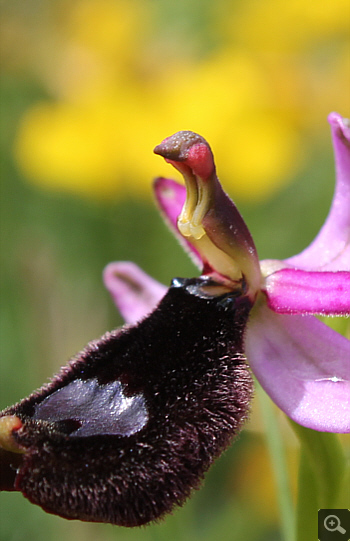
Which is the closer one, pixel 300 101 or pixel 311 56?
pixel 300 101

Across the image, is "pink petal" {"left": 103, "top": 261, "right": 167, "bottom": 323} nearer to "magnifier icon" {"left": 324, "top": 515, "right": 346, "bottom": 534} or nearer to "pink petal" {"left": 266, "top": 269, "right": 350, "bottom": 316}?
"pink petal" {"left": 266, "top": 269, "right": 350, "bottom": 316}

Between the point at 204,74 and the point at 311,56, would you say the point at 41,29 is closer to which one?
the point at 204,74

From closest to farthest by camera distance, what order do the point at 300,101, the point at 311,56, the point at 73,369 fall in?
the point at 73,369 < the point at 300,101 < the point at 311,56

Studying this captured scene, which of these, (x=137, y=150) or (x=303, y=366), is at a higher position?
(x=137, y=150)

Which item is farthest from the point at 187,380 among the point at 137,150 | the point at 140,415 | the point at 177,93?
the point at 177,93

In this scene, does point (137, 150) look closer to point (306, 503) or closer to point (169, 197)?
point (169, 197)

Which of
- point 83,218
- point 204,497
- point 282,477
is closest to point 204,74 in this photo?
point 83,218

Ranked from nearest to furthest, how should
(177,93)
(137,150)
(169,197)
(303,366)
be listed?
(303,366)
(169,197)
(137,150)
(177,93)

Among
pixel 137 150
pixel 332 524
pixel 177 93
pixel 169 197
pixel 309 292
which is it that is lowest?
pixel 332 524
